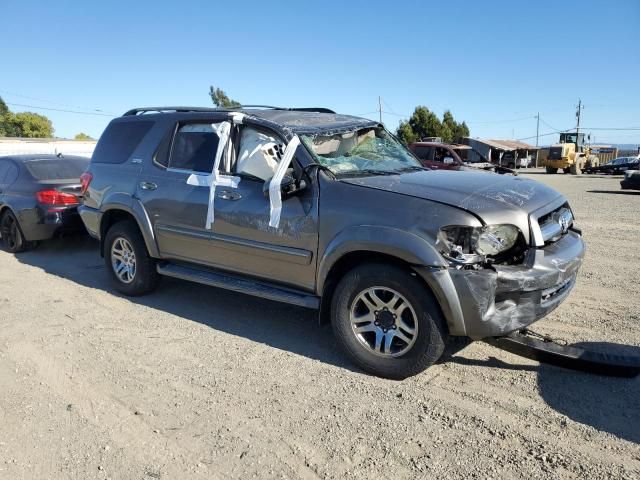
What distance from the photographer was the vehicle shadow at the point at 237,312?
14.9 feet

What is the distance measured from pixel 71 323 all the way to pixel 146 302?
0.84m

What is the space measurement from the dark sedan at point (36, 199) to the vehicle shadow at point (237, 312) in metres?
0.68

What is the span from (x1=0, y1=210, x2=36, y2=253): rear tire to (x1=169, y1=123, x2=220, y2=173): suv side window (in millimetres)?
Result: 4177

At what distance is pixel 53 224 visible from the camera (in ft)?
25.7

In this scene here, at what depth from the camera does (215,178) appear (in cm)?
484

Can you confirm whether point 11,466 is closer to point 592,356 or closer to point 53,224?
point 592,356

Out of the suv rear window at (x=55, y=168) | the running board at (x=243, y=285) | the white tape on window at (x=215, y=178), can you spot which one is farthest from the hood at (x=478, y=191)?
the suv rear window at (x=55, y=168)

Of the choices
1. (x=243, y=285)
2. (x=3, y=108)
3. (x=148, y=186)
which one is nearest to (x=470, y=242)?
(x=243, y=285)

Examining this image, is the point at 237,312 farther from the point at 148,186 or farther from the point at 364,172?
the point at 364,172

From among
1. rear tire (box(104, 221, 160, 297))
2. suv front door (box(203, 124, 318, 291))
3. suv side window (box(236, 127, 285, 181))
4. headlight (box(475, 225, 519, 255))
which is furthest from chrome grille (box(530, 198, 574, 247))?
rear tire (box(104, 221, 160, 297))

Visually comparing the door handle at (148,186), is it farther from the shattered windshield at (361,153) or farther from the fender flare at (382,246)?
the fender flare at (382,246)

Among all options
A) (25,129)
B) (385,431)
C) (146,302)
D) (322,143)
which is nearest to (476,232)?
(385,431)

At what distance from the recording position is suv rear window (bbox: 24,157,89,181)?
829 centimetres

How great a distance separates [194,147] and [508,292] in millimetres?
3249
